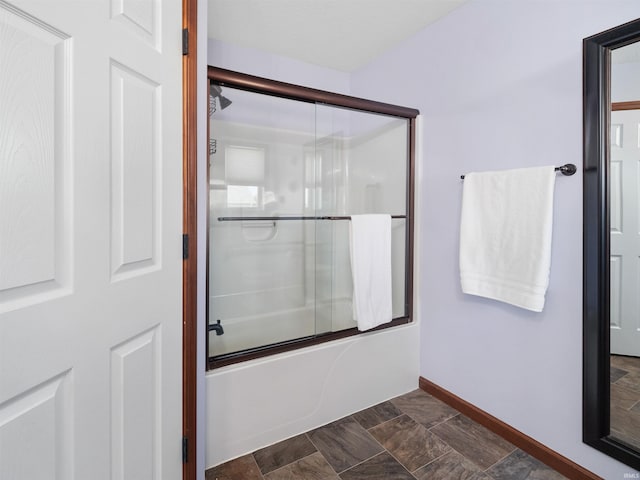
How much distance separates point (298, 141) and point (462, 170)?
1.31m

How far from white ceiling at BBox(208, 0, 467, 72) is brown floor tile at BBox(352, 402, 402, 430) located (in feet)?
7.88

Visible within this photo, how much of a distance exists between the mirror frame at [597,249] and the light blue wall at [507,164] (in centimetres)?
4

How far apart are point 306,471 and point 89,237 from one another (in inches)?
53.1

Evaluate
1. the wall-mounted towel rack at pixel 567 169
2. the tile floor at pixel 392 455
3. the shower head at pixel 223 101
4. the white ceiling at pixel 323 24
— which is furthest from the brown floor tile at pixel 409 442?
the white ceiling at pixel 323 24

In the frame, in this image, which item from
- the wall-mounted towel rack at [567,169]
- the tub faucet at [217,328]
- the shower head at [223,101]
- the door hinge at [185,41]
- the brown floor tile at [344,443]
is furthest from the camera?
the shower head at [223,101]

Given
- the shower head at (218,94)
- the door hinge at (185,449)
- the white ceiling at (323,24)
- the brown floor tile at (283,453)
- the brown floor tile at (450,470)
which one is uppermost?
the white ceiling at (323,24)

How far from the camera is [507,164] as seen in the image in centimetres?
172

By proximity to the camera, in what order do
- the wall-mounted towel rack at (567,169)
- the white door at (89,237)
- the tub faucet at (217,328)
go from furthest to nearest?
the tub faucet at (217,328)
the wall-mounted towel rack at (567,169)
the white door at (89,237)

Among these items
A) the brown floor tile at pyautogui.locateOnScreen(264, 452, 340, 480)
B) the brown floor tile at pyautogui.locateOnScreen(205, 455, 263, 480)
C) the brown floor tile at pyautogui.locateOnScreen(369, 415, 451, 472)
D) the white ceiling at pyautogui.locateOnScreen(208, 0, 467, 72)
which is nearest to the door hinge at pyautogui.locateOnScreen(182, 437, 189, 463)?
the brown floor tile at pyautogui.locateOnScreen(205, 455, 263, 480)

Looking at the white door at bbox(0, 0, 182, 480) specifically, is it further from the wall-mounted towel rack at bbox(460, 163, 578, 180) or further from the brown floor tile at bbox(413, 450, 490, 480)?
the wall-mounted towel rack at bbox(460, 163, 578, 180)

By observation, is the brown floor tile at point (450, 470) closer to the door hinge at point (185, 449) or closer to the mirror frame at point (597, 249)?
the mirror frame at point (597, 249)

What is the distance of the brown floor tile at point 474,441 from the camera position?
5.25 ft

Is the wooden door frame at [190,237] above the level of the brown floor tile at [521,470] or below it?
above

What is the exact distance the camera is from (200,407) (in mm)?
1394
